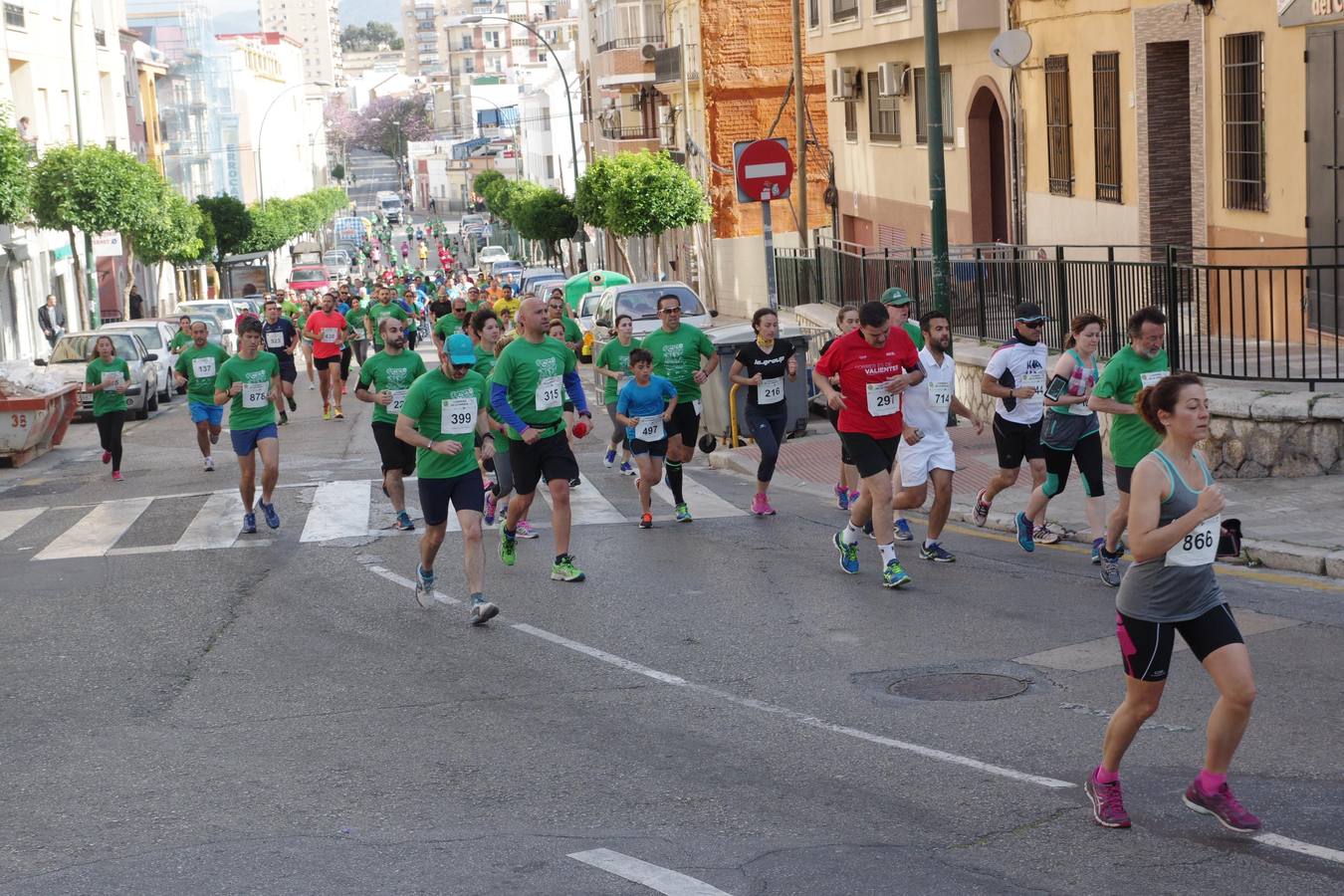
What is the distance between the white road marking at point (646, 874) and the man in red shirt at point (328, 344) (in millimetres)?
20211

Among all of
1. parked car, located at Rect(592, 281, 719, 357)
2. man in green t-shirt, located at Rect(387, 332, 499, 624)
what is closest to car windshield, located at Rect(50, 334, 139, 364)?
parked car, located at Rect(592, 281, 719, 357)

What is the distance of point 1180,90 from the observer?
20.8 m

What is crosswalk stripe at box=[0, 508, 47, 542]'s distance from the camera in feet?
52.9

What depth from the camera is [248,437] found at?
598 inches

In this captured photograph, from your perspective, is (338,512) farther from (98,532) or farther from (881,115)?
(881,115)

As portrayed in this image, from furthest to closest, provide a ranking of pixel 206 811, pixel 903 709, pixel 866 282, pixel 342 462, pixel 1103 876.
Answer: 1. pixel 866 282
2. pixel 342 462
3. pixel 903 709
4. pixel 206 811
5. pixel 1103 876

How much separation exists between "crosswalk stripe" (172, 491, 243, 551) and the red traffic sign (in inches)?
233

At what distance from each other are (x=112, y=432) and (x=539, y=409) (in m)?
9.49

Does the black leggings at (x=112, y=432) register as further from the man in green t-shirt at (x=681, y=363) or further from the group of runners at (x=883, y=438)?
the man in green t-shirt at (x=681, y=363)

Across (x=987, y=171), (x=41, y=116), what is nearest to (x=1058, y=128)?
(x=987, y=171)

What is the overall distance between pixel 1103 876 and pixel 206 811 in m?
3.52

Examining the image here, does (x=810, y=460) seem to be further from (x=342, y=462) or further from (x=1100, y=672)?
(x=1100, y=672)

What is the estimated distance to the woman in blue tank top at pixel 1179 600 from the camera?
20.4 ft

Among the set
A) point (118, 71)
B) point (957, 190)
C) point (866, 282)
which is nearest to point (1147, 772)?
point (866, 282)
